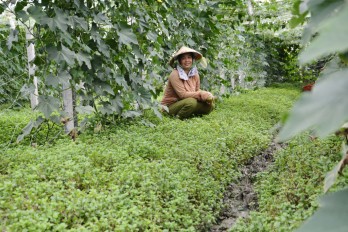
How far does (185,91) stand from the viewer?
5.52 metres

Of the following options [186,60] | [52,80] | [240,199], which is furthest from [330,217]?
[186,60]

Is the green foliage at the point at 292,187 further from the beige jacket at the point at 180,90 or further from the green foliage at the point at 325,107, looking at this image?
the beige jacket at the point at 180,90

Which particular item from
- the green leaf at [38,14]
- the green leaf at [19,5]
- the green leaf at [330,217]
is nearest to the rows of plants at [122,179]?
the green leaf at [38,14]

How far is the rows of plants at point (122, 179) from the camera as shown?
2.08 metres

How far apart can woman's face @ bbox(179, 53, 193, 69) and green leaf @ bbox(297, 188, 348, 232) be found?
208 inches

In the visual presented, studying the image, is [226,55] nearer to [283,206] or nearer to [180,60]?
[180,60]

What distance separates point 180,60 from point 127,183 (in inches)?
133

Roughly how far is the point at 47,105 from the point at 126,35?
101 centimetres

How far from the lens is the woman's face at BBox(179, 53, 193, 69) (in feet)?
18.3

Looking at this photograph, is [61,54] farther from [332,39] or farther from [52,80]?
[332,39]

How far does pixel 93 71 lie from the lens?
3770 mm

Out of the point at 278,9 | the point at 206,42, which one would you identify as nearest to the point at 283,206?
the point at 206,42

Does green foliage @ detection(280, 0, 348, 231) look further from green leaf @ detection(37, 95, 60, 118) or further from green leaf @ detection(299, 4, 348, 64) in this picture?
green leaf @ detection(37, 95, 60, 118)

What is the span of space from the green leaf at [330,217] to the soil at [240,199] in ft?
7.55
